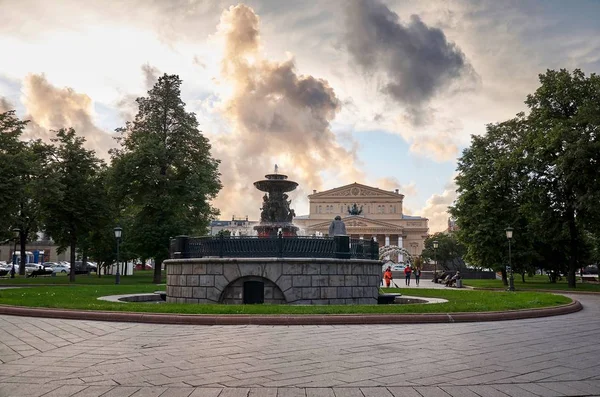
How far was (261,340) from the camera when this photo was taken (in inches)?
382

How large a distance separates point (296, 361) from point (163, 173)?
32.6m

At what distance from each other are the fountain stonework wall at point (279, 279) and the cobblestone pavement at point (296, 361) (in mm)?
4244

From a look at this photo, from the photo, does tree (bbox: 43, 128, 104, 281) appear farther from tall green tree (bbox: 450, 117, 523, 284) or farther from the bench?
tall green tree (bbox: 450, 117, 523, 284)

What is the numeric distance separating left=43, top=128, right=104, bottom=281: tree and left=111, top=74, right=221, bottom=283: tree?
8.29 feet

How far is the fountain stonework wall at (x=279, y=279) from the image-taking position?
15961mm

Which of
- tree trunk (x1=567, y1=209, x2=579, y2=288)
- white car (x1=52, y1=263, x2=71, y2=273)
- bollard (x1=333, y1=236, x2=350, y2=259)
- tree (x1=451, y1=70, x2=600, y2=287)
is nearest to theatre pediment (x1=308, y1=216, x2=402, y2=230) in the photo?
white car (x1=52, y1=263, x2=71, y2=273)

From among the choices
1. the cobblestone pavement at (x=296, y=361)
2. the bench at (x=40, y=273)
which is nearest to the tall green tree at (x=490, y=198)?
the cobblestone pavement at (x=296, y=361)

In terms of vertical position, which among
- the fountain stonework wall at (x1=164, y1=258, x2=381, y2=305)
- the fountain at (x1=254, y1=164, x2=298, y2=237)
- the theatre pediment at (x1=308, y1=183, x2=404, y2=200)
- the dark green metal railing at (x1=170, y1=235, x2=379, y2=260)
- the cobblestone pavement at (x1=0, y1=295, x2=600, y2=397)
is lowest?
the cobblestone pavement at (x1=0, y1=295, x2=600, y2=397)

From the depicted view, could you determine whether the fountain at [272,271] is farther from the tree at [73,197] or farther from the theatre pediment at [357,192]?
the theatre pediment at [357,192]

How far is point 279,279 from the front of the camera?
629 inches

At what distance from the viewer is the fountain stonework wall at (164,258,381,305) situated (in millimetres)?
15961

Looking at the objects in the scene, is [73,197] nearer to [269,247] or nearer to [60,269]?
[269,247]

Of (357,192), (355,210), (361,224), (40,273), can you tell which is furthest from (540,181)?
(357,192)

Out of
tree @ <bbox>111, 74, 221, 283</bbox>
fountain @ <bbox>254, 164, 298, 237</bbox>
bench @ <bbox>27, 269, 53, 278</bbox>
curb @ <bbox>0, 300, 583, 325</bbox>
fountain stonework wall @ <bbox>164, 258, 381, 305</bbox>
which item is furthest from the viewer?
bench @ <bbox>27, 269, 53, 278</bbox>
